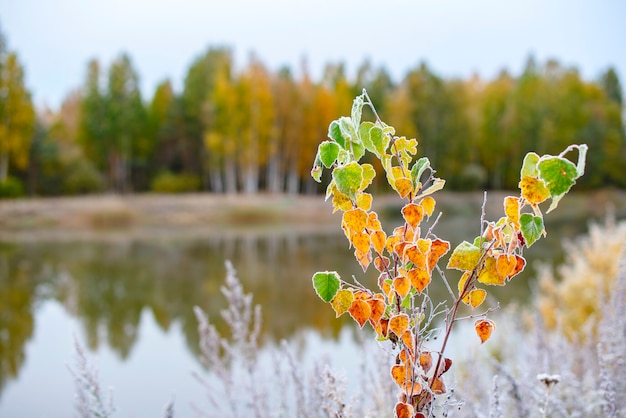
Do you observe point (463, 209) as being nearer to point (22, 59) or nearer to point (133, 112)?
point (133, 112)

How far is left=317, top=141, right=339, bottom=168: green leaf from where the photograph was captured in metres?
1.08

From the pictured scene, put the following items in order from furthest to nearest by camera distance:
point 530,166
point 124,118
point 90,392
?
point 124,118 → point 90,392 → point 530,166

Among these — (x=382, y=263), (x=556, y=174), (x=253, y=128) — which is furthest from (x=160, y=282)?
(x=253, y=128)

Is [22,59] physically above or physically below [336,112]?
above

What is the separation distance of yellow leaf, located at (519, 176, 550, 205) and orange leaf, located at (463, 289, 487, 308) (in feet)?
0.77

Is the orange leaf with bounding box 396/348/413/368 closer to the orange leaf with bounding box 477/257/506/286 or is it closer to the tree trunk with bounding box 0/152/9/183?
the orange leaf with bounding box 477/257/506/286

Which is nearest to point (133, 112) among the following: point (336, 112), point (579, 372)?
point (336, 112)

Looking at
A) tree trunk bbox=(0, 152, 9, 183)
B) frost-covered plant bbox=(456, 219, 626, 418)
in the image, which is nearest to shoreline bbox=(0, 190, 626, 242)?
tree trunk bbox=(0, 152, 9, 183)

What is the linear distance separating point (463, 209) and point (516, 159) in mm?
10497

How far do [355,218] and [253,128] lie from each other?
101ft

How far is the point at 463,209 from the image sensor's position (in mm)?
29156

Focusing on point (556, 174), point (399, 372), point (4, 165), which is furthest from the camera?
point (4, 165)

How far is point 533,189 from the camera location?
1043 mm

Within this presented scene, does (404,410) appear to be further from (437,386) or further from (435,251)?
(435,251)
